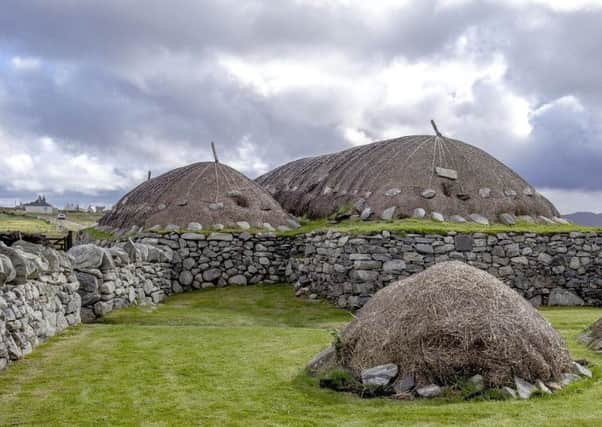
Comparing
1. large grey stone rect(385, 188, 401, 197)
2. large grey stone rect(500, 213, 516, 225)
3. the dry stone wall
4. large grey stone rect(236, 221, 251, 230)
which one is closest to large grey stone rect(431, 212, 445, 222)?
large grey stone rect(385, 188, 401, 197)

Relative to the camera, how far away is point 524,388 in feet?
23.7

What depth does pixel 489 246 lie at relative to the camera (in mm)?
19062

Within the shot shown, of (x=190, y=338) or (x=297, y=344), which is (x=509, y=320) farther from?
(x=190, y=338)

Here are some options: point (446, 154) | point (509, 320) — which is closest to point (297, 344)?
point (509, 320)

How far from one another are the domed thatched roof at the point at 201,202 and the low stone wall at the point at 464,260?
14.6ft

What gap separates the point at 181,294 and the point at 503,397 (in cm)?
1508

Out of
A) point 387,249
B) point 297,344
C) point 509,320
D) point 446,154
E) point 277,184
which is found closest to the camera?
point 509,320

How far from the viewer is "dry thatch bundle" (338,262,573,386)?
7.36 m

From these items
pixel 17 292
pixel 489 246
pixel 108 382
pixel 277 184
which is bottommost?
pixel 108 382

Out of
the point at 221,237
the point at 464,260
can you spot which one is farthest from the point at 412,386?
the point at 221,237

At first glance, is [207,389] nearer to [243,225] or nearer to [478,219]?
[478,219]

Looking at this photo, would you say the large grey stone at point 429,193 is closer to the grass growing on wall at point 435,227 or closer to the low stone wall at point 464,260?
the grass growing on wall at point 435,227

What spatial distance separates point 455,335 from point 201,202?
57.3 feet

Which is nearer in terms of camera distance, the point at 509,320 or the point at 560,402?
the point at 560,402
